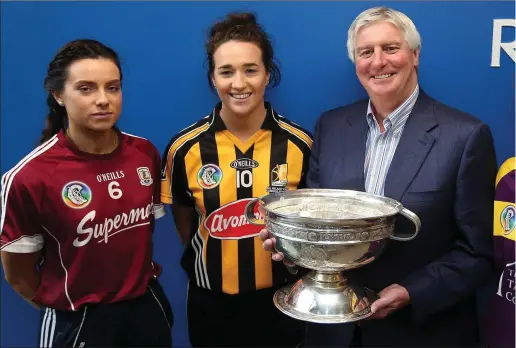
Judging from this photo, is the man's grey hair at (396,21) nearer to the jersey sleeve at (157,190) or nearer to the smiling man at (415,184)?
the smiling man at (415,184)

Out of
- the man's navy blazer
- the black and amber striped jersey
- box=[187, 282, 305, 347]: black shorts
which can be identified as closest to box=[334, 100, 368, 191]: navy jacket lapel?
the man's navy blazer

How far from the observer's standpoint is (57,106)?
1.71 m

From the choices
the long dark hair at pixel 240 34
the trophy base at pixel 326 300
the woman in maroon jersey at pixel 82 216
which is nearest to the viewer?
the trophy base at pixel 326 300

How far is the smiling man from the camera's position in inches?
56.2

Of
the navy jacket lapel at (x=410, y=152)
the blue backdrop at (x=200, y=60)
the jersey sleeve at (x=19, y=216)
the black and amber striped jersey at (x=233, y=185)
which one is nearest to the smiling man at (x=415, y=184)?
the navy jacket lapel at (x=410, y=152)

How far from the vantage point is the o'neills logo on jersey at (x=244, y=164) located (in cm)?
177

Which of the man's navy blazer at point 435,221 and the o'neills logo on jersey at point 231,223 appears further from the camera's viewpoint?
the o'neills logo on jersey at point 231,223

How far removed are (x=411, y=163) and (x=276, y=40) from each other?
2.64ft

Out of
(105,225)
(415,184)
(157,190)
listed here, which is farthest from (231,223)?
(415,184)

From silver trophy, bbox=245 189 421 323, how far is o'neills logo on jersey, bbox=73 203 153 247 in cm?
45

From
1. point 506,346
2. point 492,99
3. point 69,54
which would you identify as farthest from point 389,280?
point 69,54

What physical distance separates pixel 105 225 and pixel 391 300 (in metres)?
0.93

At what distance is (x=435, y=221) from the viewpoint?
4.75ft

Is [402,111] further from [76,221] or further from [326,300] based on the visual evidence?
[76,221]
